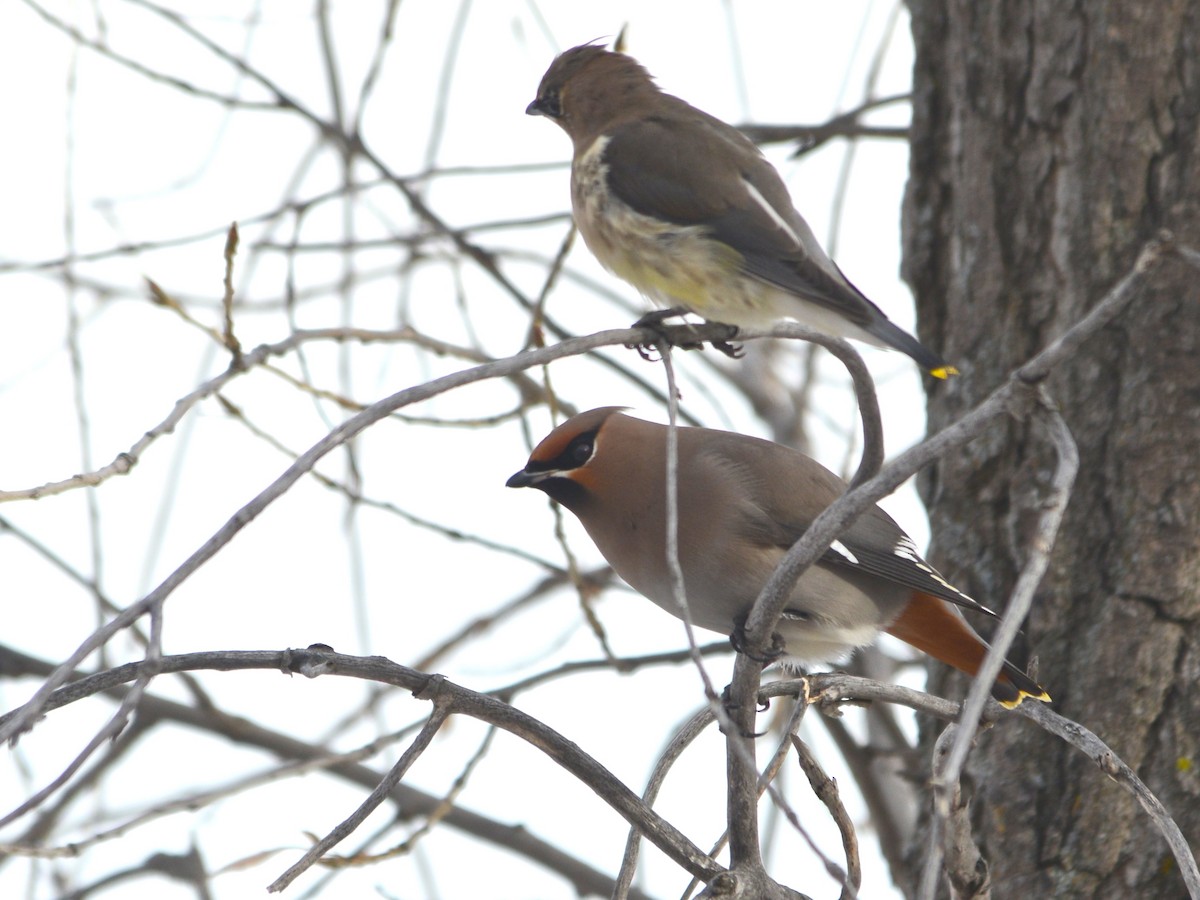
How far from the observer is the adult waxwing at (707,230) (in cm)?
414

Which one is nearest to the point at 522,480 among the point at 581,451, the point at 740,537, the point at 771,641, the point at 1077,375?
the point at 581,451

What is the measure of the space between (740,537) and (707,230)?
3.70ft

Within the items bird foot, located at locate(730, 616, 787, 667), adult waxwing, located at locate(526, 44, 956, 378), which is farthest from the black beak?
adult waxwing, located at locate(526, 44, 956, 378)

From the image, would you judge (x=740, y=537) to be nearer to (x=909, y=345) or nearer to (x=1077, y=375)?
(x=909, y=345)

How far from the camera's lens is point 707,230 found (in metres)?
4.28

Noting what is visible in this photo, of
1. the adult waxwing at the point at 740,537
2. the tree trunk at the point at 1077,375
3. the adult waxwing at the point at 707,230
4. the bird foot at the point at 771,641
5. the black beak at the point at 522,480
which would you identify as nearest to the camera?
the bird foot at the point at 771,641

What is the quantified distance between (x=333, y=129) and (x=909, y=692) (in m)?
3.52

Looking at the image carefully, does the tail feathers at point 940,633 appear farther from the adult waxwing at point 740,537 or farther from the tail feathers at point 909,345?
the tail feathers at point 909,345

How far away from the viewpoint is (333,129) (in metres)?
5.33

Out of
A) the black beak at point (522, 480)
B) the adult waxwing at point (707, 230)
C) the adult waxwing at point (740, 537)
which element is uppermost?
the adult waxwing at point (707, 230)

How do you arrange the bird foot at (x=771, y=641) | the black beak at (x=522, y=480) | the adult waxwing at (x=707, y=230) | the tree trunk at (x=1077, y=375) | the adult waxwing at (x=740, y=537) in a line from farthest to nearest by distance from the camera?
the adult waxwing at (x=707, y=230), the black beak at (x=522, y=480), the adult waxwing at (x=740, y=537), the tree trunk at (x=1077, y=375), the bird foot at (x=771, y=641)

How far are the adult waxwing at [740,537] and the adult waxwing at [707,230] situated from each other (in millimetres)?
525

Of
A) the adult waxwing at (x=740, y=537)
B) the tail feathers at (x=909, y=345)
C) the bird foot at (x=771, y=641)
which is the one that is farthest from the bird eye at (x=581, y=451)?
the tail feathers at (x=909, y=345)

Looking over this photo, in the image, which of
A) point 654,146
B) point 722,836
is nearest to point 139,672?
point 722,836
